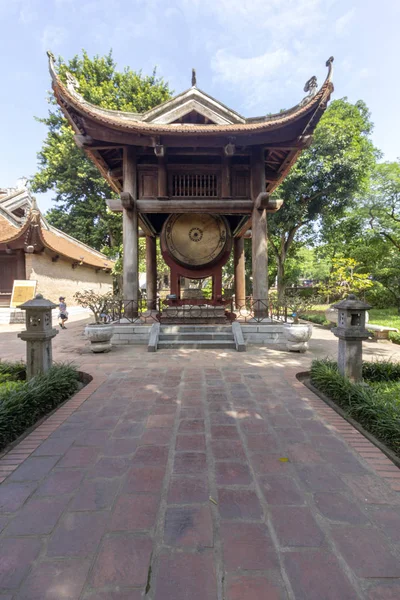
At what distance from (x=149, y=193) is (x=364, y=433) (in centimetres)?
862

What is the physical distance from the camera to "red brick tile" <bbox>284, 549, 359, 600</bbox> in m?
1.42

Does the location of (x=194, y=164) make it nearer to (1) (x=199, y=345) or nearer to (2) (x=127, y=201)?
(2) (x=127, y=201)

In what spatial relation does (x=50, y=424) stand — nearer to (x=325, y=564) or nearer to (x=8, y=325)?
(x=325, y=564)

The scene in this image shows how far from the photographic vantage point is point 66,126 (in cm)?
2189

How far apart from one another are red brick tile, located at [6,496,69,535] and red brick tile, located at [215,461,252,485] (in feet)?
4.02

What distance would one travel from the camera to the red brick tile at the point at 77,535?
5.43 ft

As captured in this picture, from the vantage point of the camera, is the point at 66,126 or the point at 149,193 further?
the point at 66,126

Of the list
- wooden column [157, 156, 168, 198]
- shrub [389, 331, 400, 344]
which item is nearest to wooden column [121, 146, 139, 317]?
wooden column [157, 156, 168, 198]

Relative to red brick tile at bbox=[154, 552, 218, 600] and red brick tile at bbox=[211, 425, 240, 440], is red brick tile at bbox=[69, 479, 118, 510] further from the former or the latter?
red brick tile at bbox=[211, 425, 240, 440]

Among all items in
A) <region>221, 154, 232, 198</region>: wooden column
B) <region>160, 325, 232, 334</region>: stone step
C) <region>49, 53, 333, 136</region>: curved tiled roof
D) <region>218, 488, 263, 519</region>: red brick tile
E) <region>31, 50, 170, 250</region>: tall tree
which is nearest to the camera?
<region>218, 488, 263, 519</region>: red brick tile

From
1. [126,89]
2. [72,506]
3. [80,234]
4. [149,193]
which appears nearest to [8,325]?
[149,193]

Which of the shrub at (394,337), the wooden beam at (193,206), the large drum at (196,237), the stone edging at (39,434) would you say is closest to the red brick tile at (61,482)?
the stone edging at (39,434)

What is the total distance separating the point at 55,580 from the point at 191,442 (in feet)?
5.05

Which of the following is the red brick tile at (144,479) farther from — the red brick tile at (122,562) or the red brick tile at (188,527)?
the red brick tile at (122,562)
